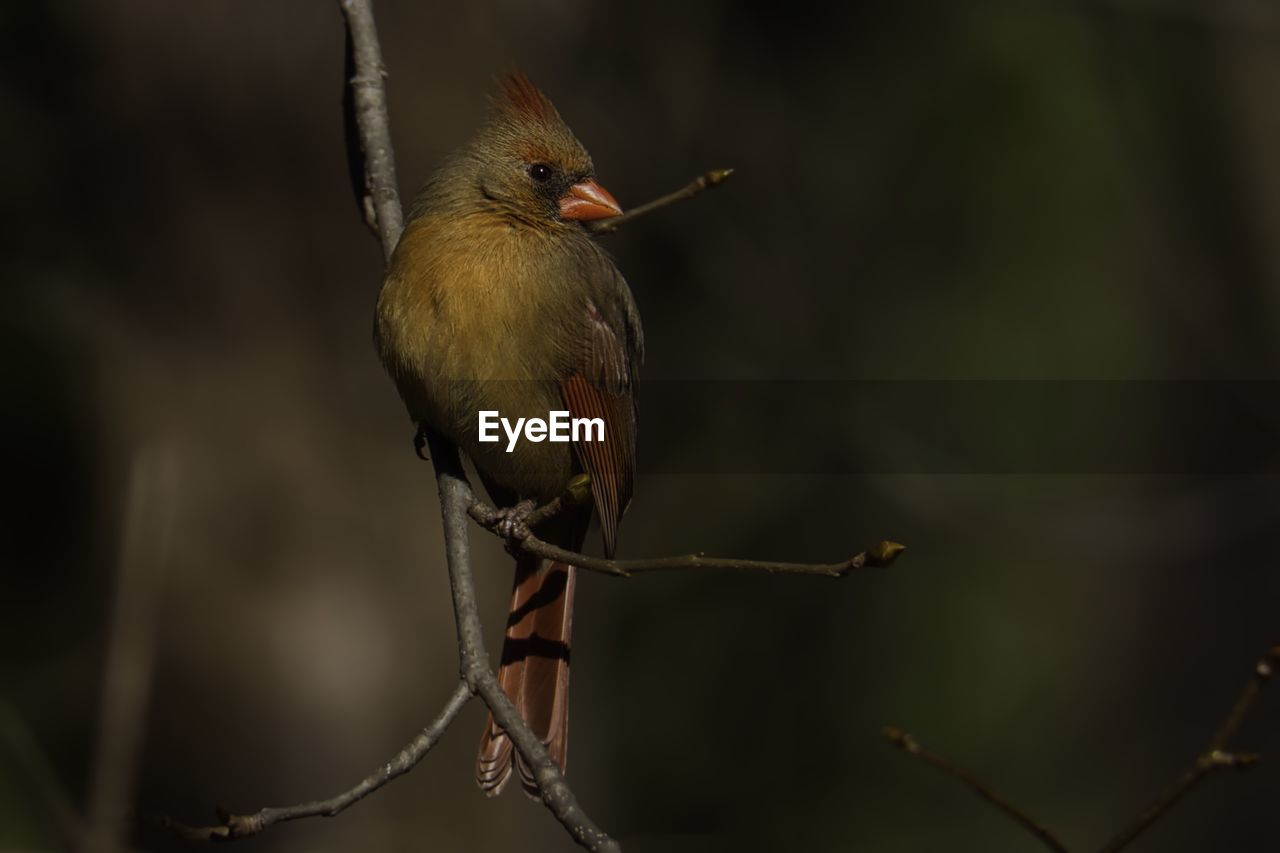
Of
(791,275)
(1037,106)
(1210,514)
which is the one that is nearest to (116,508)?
(791,275)

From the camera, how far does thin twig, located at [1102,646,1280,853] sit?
1502 millimetres

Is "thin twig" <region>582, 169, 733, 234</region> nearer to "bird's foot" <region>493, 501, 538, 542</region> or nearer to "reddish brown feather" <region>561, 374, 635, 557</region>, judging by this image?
"reddish brown feather" <region>561, 374, 635, 557</region>

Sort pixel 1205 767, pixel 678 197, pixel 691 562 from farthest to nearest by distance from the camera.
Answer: pixel 678 197 < pixel 691 562 < pixel 1205 767

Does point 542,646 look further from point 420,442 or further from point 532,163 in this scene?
point 532,163

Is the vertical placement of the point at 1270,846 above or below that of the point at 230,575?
below

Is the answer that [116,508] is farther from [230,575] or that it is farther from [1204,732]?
[1204,732]

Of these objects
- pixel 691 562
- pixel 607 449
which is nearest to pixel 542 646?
pixel 607 449

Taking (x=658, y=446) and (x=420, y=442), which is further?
(x=658, y=446)

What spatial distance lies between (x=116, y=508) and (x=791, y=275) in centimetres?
307

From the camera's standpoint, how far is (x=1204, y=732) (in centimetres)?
679

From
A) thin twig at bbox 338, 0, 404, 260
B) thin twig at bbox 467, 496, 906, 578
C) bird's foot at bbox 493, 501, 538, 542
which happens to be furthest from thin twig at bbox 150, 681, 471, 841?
thin twig at bbox 338, 0, 404, 260

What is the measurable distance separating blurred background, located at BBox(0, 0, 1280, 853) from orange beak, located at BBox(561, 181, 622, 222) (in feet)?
8.62

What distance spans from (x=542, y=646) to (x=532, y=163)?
104 cm

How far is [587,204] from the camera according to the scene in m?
3.09
